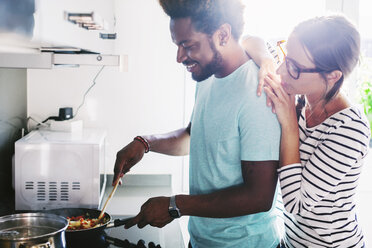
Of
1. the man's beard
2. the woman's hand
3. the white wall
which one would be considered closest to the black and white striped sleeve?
the woman's hand

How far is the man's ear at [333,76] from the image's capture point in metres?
1.18

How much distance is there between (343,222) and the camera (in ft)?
3.93

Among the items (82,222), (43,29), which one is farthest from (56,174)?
(43,29)

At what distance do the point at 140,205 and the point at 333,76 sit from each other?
1.13 m

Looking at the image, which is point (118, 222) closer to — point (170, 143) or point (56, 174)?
point (170, 143)

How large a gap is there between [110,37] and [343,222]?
1129mm

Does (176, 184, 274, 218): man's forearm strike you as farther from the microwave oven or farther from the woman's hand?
the microwave oven

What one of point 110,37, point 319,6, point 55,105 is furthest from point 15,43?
point 319,6

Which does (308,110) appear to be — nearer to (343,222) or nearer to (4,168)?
(343,222)

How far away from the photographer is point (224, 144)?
1.21 m

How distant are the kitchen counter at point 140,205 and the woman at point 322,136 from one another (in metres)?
0.49

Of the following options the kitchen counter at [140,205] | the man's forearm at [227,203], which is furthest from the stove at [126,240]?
the man's forearm at [227,203]

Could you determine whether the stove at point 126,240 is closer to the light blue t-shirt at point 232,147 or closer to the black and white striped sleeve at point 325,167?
the light blue t-shirt at point 232,147

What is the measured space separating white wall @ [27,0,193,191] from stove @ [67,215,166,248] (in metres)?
0.86
